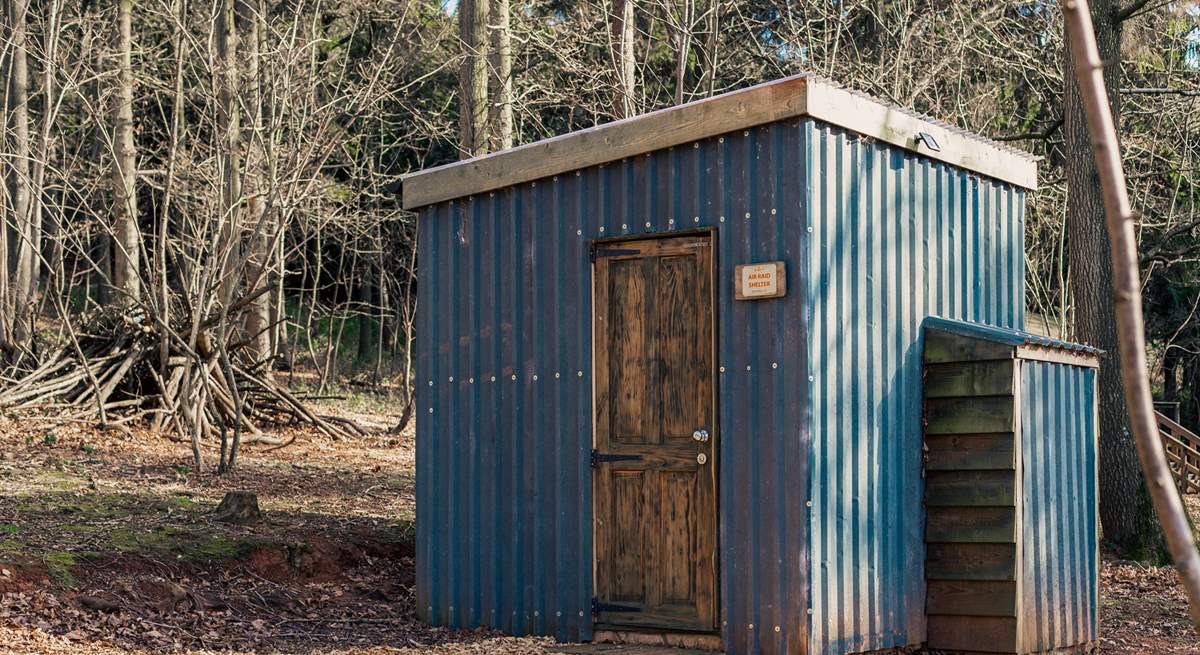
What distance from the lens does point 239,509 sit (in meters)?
9.14

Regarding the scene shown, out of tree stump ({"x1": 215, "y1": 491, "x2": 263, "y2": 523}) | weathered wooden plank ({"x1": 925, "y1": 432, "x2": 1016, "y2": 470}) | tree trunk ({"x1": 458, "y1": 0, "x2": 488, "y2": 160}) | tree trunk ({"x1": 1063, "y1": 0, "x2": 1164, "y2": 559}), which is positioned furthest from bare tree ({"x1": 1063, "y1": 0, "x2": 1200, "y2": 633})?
tree trunk ({"x1": 458, "y1": 0, "x2": 488, "y2": 160})

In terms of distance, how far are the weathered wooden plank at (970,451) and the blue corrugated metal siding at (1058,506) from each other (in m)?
A: 0.14

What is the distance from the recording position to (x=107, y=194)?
22891mm

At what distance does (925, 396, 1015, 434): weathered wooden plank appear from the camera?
6824 millimetres

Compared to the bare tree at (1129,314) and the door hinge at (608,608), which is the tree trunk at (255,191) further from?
the bare tree at (1129,314)

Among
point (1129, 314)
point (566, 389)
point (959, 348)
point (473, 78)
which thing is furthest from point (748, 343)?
point (473, 78)

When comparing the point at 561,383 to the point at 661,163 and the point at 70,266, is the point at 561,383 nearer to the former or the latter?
the point at 661,163

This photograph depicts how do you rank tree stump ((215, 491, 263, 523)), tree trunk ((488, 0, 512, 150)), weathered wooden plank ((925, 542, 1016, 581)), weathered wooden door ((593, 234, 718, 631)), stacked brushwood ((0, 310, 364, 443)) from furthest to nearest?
1. tree trunk ((488, 0, 512, 150))
2. stacked brushwood ((0, 310, 364, 443))
3. tree stump ((215, 491, 263, 523))
4. weathered wooden plank ((925, 542, 1016, 581))
5. weathered wooden door ((593, 234, 718, 631))

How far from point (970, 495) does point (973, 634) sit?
28.9 inches

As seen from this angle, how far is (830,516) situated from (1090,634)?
7.63 feet

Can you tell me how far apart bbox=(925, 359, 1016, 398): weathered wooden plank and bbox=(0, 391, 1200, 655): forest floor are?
2078mm

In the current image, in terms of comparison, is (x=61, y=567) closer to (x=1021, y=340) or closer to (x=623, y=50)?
(x=1021, y=340)

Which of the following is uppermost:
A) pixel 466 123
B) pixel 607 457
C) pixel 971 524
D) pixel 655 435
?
pixel 466 123

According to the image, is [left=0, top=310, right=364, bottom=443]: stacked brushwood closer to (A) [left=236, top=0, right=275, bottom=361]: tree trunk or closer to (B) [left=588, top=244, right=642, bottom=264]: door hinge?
(A) [left=236, top=0, right=275, bottom=361]: tree trunk
